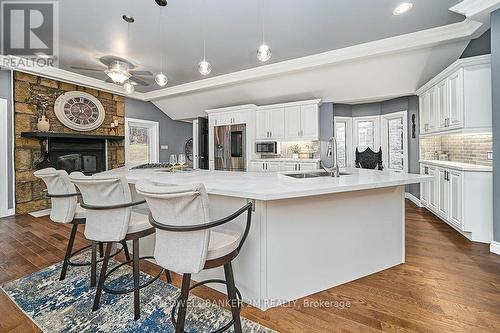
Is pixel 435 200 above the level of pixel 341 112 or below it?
below

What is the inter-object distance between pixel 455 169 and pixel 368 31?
2.18 m

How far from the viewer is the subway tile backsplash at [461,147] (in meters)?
3.38

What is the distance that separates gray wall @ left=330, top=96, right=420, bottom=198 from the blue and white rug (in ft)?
16.8

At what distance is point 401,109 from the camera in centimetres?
557

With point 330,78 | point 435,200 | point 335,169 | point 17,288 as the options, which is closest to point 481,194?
point 435,200

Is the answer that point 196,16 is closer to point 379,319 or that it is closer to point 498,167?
point 379,319

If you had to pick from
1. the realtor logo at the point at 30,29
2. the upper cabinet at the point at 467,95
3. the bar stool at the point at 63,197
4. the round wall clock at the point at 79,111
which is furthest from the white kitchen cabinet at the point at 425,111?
the round wall clock at the point at 79,111

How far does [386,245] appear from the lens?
229cm

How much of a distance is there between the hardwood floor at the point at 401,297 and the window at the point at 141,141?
393cm

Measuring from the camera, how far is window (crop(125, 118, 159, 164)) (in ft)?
21.3

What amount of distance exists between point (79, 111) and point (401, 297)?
6.40 m

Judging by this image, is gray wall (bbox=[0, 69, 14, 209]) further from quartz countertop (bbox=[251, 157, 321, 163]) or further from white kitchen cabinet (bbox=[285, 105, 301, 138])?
white kitchen cabinet (bbox=[285, 105, 301, 138])

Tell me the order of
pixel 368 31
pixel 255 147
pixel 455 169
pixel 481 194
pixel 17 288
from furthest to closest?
pixel 255 147
pixel 368 31
pixel 455 169
pixel 481 194
pixel 17 288

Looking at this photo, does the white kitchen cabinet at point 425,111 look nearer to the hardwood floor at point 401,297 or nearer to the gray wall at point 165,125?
the hardwood floor at point 401,297
